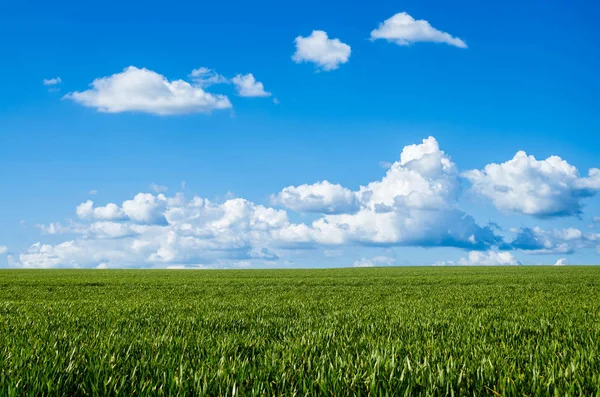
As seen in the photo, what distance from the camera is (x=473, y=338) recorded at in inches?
340

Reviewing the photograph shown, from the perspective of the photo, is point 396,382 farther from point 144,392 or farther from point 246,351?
point 246,351

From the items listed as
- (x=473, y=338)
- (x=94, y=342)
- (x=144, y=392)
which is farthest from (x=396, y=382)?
(x=94, y=342)

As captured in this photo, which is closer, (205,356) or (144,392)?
(144,392)

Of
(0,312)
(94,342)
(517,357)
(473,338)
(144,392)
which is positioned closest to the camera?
(144,392)

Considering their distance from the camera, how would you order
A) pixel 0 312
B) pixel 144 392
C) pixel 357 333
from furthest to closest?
pixel 0 312 → pixel 357 333 → pixel 144 392

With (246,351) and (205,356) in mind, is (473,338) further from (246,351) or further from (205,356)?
(205,356)

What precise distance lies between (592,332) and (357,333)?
4748 millimetres

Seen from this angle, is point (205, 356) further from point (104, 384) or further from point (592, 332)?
point (592, 332)

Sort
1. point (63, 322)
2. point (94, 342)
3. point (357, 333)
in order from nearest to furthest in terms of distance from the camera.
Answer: point (94, 342)
point (357, 333)
point (63, 322)

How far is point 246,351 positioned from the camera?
7414mm

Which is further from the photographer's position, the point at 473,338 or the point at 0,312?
the point at 0,312

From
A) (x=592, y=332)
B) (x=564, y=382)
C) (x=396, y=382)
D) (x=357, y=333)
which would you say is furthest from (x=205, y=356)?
(x=592, y=332)

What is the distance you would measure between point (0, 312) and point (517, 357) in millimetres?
14670

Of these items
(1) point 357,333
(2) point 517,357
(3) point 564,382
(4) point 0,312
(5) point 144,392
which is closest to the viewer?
(5) point 144,392
